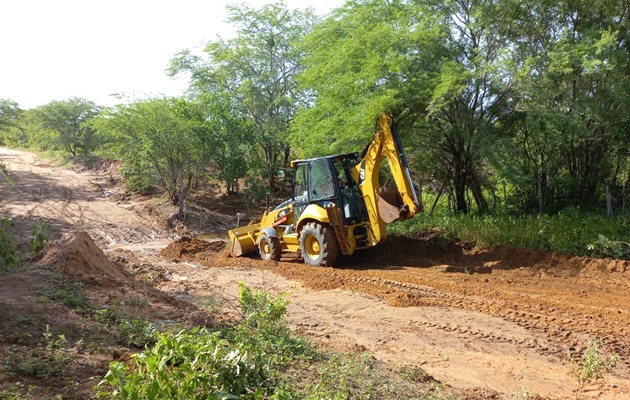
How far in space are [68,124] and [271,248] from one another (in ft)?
94.8

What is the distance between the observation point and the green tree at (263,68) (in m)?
23.4

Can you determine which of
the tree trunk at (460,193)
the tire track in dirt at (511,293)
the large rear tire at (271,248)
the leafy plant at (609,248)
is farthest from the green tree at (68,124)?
the leafy plant at (609,248)

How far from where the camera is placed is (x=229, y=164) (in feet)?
68.1

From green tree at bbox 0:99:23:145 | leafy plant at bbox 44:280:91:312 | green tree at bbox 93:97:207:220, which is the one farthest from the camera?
green tree at bbox 0:99:23:145

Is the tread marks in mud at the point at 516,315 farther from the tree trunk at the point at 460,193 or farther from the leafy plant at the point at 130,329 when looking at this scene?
the tree trunk at the point at 460,193

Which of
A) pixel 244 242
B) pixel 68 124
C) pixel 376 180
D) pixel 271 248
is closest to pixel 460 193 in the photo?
pixel 376 180

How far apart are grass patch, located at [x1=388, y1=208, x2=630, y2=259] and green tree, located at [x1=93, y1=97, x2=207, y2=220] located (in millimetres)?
10196

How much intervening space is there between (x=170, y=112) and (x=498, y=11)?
12776mm

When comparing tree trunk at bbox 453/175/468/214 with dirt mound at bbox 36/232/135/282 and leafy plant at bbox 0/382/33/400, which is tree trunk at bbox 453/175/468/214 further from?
leafy plant at bbox 0/382/33/400

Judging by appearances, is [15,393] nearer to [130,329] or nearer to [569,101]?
[130,329]

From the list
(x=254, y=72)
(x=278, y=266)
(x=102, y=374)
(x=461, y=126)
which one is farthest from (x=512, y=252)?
(x=254, y=72)

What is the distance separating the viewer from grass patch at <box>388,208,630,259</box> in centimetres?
951

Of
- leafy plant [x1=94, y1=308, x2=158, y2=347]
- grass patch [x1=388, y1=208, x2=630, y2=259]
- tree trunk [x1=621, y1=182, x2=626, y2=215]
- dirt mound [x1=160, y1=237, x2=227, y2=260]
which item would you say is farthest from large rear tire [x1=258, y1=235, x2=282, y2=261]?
tree trunk [x1=621, y1=182, x2=626, y2=215]

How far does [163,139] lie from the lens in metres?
18.5
